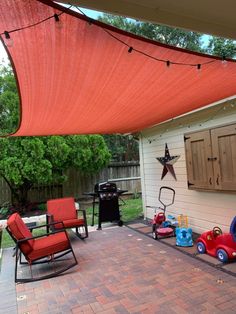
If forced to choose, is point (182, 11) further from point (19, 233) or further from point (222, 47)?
point (222, 47)

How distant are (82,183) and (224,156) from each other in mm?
7182

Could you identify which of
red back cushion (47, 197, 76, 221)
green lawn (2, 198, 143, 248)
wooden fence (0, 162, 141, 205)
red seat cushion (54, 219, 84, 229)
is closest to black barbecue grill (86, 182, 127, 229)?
green lawn (2, 198, 143, 248)

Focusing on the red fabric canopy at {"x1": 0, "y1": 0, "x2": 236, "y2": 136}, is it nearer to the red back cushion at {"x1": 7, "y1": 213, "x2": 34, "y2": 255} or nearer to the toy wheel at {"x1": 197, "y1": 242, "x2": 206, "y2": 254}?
the red back cushion at {"x1": 7, "y1": 213, "x2": 34, "y2": 255}

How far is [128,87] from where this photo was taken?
3197 millimetres

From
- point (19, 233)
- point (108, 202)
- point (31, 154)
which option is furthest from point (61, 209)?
point (31, 154)

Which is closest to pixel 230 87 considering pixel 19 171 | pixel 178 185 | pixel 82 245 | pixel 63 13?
pixel 63 13

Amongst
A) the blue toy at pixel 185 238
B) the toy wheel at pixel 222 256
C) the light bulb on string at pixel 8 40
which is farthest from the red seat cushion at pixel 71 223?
the light bulb on string at pixel 8 40

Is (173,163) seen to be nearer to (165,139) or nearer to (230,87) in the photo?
(165,139)

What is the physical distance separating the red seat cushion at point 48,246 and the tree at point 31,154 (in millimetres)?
3886

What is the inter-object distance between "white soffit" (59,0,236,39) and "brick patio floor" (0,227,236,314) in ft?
8.97

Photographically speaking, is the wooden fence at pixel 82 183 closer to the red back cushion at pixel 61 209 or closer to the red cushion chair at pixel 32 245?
the red back cushion at pixel 61 209

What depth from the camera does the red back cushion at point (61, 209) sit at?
576 cm

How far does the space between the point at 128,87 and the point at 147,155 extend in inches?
177

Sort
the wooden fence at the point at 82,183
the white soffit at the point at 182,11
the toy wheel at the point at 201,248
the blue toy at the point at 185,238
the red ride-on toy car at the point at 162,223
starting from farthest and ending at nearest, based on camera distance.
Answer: the wooden fence at the point at 82,183 → the red ride-on toy car at the point at 162,223 → the blue toy at the point at 185,238 → the toy wheel at the point at 201,248 → the white soffit at the point at 182,11
